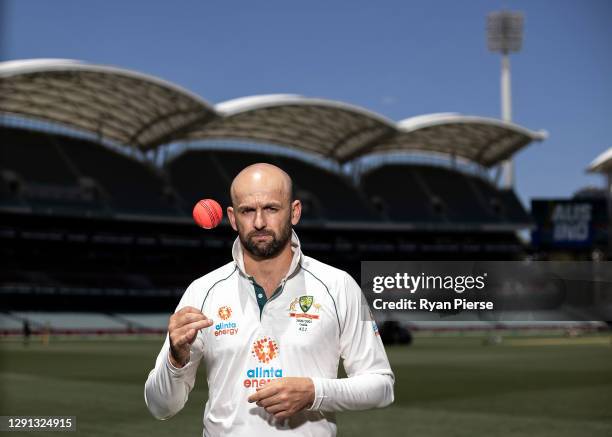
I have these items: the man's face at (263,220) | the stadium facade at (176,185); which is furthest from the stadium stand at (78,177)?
the man's face at (263,220)

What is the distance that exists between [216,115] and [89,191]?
41.5 ft

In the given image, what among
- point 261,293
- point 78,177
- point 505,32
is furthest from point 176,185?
point 261,293

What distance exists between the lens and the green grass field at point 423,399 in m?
11.9

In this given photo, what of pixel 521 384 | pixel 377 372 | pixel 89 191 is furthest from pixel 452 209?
pixel 377 372

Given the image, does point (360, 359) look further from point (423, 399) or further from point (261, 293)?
point (423, 399)

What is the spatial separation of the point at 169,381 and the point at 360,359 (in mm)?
857

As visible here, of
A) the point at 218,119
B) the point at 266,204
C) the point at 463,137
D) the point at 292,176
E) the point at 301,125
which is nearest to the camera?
the point at 266,204

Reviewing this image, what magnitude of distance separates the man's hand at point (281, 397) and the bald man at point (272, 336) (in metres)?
0.06

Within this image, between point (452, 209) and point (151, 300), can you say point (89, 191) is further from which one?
point (452, 209)

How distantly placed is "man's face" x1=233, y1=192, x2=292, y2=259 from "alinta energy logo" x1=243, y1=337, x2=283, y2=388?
0.44m

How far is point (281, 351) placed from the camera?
3.59m

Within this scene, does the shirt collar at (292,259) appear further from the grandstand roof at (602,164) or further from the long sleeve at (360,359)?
the grandstand roof at (602,164)

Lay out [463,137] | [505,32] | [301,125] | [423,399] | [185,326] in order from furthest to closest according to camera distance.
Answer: [505,32]
[463,137]
[301,125]
[423,399]
[185,326]

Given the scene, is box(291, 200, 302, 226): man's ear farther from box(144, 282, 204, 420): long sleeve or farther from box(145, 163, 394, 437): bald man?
box(144, 282, 204, 420): long sleeve
